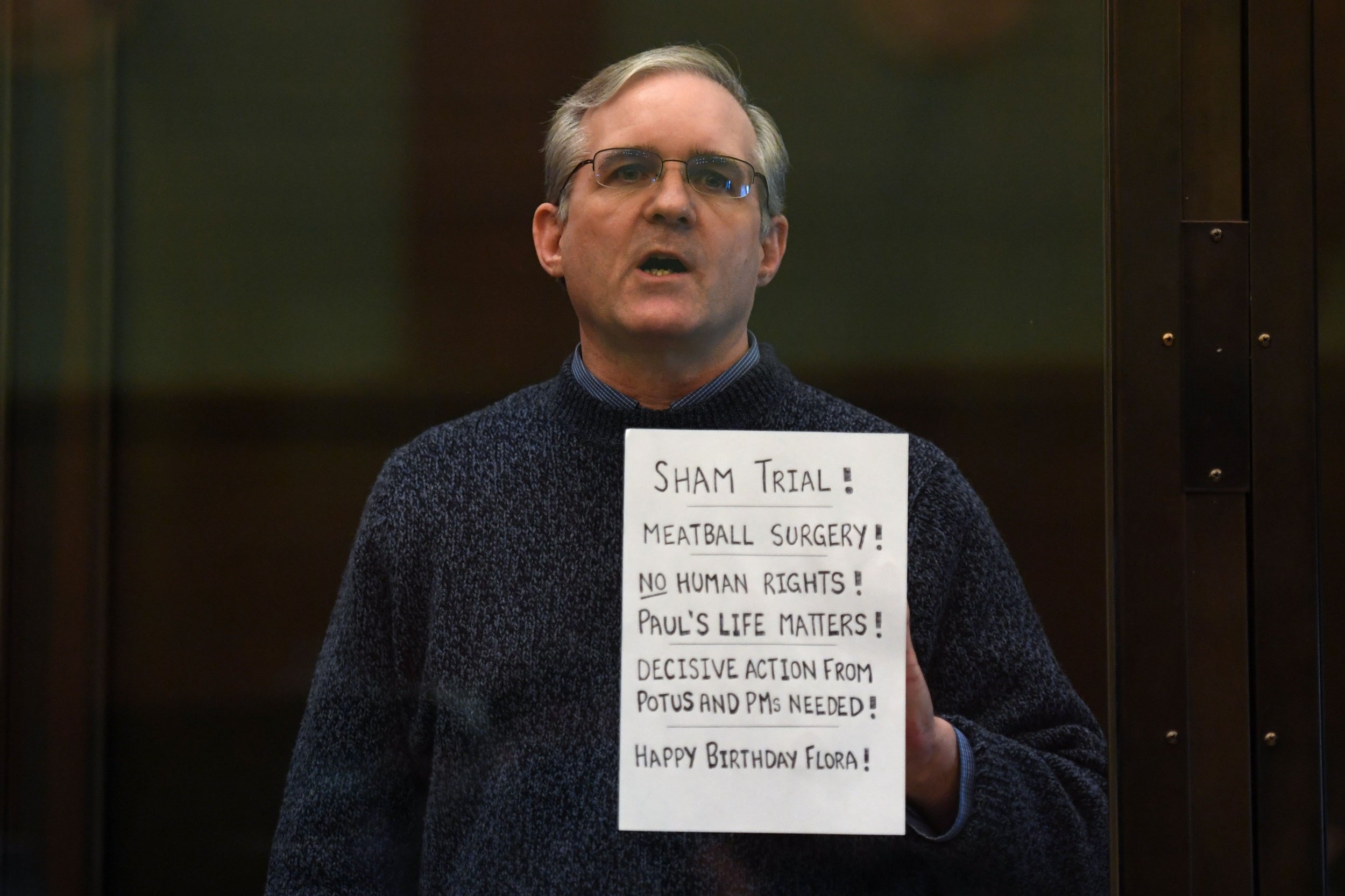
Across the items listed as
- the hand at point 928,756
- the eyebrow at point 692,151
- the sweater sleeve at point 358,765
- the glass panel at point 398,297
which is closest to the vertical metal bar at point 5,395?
the glass panel at point 398,297

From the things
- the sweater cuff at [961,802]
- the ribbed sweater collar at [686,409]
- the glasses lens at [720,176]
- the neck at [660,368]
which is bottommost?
the sweater cuff at [961,802]

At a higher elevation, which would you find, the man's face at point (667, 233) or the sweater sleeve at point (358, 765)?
the man's face at point (667, 233)

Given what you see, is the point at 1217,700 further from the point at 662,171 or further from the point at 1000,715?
the point at 662,171

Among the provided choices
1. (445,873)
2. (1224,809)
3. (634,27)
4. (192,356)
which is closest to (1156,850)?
(1224,809)

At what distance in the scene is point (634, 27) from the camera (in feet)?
4.45

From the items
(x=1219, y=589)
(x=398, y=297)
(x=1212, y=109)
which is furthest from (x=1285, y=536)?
(x=398, y=297)

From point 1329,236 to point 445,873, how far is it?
1.29 metres

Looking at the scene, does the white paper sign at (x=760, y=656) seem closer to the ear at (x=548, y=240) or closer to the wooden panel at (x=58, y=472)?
the ear at (x=548, y=240)

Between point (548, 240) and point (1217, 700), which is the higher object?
point (548, 240)

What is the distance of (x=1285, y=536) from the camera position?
136 centimetres

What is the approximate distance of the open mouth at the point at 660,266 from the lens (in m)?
1.31

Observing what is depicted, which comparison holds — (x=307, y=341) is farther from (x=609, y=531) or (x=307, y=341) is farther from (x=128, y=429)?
(x=609, y=531)

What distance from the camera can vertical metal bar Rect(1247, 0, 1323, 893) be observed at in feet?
4.44

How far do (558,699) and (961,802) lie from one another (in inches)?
18.8
